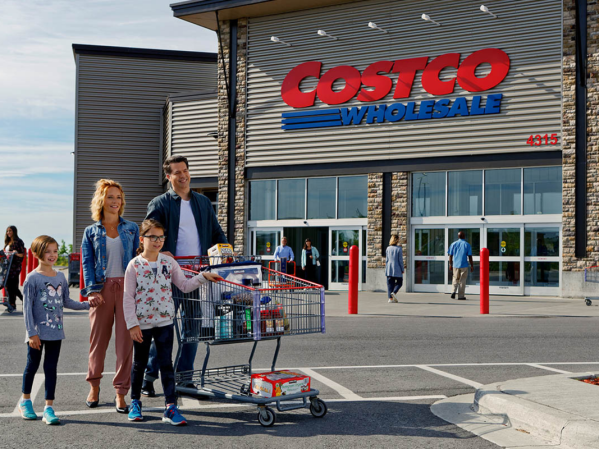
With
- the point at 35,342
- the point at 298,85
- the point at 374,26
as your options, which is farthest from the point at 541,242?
the point at 35,342

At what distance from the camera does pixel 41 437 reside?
18.3 feet

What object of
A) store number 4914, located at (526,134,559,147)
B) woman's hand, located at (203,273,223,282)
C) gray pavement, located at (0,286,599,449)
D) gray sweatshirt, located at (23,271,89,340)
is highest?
store number 4914, located at (526,134,559,147)

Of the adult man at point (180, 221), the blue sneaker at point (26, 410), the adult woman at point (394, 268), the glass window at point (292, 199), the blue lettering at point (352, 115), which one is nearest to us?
the blue sneaker at point (26, 410)

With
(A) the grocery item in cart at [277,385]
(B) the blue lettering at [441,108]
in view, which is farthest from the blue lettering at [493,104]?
(A) the grocery item in cart at [277,385]

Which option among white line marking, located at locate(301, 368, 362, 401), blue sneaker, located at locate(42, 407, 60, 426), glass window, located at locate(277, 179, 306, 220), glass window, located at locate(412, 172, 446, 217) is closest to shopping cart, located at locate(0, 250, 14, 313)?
white line marking, located at locate(301, 368, 362, 401)

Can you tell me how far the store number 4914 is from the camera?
69.8 ft

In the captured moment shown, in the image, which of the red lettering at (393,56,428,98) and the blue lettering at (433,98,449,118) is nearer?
the blue lettering at (433,98,449,118)

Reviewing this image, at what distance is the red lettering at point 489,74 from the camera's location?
22.1m

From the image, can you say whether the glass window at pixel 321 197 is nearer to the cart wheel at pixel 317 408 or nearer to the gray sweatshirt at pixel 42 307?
the cart wheel at pixel 317 408

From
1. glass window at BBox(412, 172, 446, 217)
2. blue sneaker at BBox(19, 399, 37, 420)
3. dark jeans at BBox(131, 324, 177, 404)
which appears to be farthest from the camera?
glass window at BBox(412, 172, 446, 217)

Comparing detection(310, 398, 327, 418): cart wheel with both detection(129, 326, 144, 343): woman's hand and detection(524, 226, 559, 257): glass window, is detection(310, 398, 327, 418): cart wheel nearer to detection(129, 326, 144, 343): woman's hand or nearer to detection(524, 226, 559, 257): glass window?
detection(129, 326, 144, 343): woman's hand

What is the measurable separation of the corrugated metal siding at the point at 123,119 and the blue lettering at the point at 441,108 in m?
14.6

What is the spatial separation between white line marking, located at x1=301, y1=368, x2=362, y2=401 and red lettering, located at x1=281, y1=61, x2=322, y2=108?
17.5 meters

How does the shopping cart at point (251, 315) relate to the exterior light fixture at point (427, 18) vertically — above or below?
below
